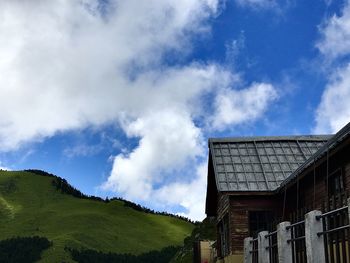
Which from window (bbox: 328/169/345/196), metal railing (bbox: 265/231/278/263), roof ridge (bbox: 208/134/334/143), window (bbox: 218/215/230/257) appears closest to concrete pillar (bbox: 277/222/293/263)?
metal railing (bbox: 265/231/278/263)

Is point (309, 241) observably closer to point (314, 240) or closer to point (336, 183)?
point (314, 240)

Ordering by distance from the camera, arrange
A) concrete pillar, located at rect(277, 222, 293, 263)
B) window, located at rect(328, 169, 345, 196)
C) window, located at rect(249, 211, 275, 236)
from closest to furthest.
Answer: concrete pillar, located at rect(277, 222, 293, 263), window, located at rect(328, 169, 345, 196), window, located at rect(249, 211, 275, 236)

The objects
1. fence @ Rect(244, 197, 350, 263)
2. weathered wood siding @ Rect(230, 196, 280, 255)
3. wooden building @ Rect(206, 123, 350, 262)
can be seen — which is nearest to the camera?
fence @ Rect(244, 197, 350, 263)

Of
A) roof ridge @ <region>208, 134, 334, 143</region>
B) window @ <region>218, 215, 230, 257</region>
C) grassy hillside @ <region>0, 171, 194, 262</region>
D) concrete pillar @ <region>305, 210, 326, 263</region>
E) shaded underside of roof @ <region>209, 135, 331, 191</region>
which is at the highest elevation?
grassy hillside @ <region>0, 171, 194, 262</region>

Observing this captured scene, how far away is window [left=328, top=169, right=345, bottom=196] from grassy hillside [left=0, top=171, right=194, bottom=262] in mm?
86456

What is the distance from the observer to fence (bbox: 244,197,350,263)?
902 centimetres

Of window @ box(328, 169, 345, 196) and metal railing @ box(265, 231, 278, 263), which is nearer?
metal railing @ box(265, 231, 278, 263)

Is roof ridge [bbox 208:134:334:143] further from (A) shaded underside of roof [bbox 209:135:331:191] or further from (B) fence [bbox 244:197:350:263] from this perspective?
(B) fence [bbox 244:197:350:263]

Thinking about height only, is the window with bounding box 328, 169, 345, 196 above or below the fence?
above

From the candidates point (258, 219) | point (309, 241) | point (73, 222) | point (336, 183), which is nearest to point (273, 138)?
point (258, 219)

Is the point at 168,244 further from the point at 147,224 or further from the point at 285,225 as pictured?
the point at 285,225

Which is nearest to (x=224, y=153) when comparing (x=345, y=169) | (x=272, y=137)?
(x=272, y=137)

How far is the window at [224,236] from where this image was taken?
20.9 metres

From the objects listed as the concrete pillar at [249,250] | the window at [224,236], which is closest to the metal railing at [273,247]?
the concrete pillar at [249,250]
